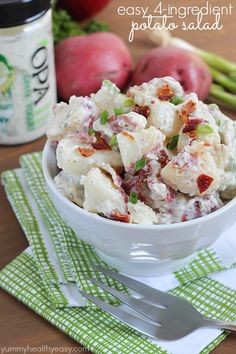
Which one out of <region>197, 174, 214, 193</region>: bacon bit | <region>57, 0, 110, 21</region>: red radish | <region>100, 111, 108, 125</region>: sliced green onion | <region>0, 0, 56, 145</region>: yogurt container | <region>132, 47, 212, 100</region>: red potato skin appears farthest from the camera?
<region>57, 0, 110, 21</region>: red radish

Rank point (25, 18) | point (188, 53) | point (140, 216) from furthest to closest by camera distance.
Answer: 1. point (188, 53)
2. point (25, 18)
3. point (140, 216)

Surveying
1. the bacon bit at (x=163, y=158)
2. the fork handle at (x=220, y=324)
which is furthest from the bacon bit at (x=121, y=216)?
the fork handle at (x=220, y=324)

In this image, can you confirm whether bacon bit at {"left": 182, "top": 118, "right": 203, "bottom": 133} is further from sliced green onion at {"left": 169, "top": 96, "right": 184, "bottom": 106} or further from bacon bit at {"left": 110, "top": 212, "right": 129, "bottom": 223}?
bacon bit at {"left": 110, "top": 212, "right": 129, "bottom": 223}

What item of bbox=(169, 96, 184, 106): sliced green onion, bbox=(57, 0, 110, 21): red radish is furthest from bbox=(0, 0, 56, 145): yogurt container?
bbox=(57, 0, 110, 21): red radish

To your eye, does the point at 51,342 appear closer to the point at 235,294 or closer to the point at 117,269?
the point at 117,269

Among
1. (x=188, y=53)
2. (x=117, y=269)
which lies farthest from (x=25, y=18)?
(x=117, y=269)

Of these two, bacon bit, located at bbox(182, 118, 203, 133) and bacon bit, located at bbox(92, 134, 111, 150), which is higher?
bacon bit, located at bbox(182, 118, 203, 133)
